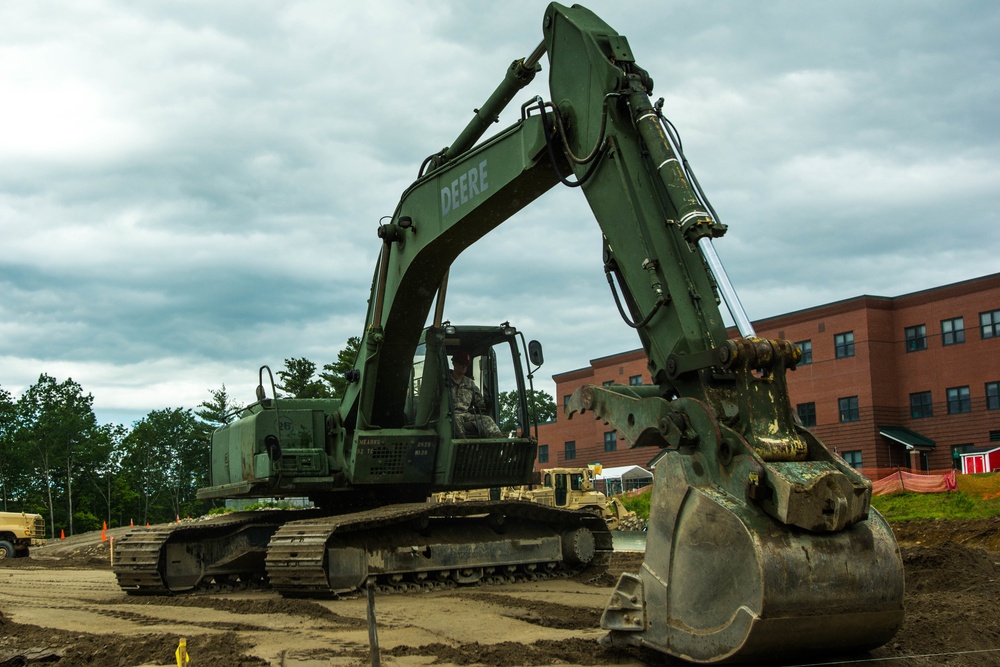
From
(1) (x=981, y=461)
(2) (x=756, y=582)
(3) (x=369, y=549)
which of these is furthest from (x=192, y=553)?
(1) (x=981, y=461)

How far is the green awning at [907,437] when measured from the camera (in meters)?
44.2

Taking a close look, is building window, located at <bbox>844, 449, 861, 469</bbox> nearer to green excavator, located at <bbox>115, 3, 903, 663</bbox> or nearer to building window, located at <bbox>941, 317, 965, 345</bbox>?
building window, located at <bbox>941, 317, 965, 345</bbox>

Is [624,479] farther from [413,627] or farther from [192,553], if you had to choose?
[413,627]

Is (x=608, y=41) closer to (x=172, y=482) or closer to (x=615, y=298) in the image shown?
(x=615, y=298)

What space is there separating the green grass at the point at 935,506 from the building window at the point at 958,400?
45.4ft

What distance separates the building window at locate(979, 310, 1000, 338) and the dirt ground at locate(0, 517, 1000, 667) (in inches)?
1196

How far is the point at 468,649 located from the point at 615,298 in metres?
3.01

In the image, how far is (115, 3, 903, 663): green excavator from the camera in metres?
5.97

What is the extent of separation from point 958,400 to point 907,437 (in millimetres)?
2626

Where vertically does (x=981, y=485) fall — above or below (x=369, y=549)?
below

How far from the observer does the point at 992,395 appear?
4231 centimetres

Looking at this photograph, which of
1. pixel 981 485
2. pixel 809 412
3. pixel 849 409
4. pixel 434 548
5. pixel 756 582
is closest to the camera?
pixel 756 582

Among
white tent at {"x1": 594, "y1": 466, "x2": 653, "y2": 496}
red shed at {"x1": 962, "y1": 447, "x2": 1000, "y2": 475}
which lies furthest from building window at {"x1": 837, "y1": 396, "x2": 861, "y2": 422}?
white tent at {"x1": 594, "y1": 466, "x2": 653, "y2": 496}

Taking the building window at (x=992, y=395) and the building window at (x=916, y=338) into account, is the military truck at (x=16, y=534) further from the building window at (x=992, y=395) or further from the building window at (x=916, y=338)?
the building window at (x=992, y=395)
